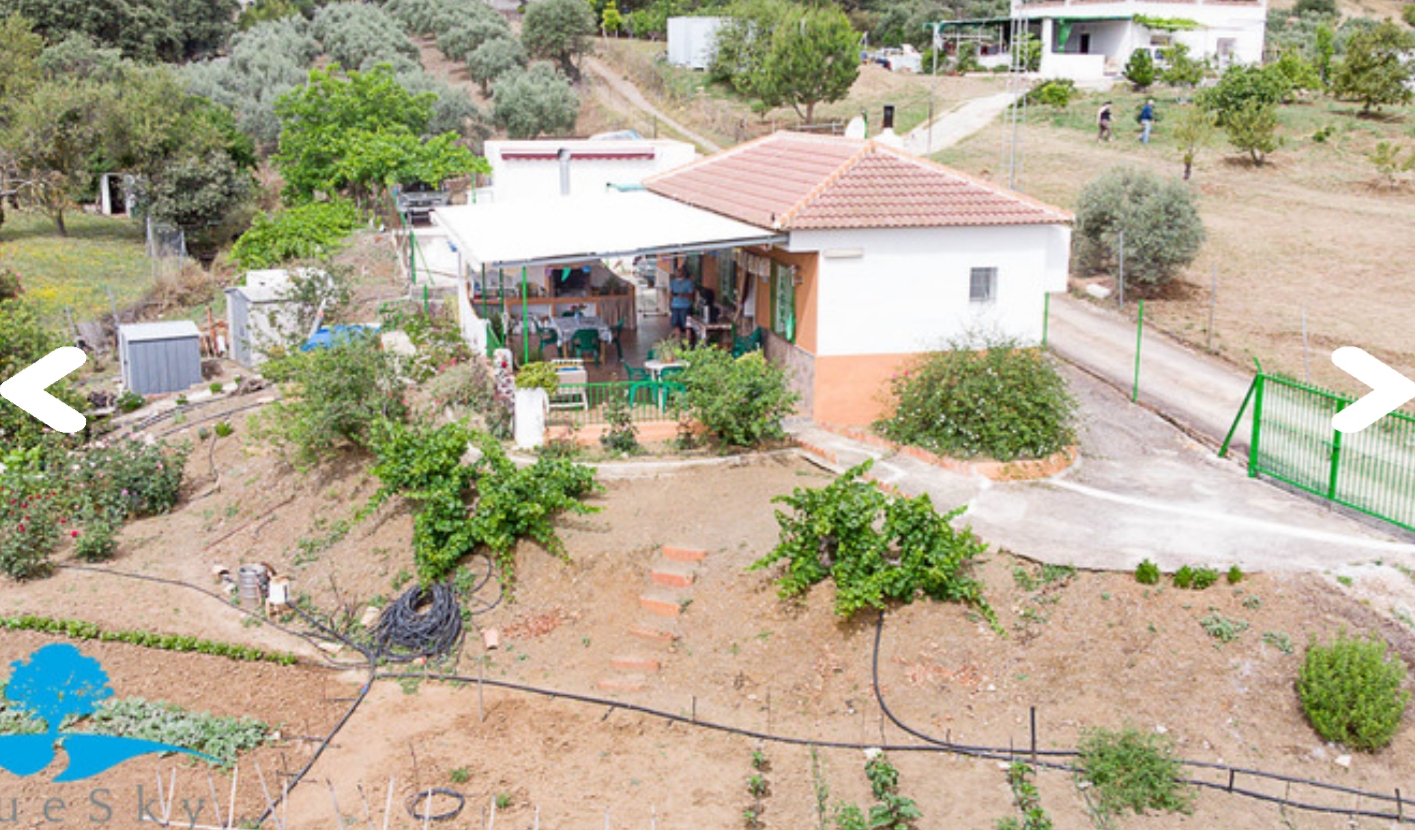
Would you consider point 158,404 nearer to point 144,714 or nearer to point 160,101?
point 144,714

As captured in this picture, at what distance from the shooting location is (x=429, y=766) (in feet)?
38.1

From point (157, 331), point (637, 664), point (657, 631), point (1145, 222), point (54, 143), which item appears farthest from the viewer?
point (54, 143)

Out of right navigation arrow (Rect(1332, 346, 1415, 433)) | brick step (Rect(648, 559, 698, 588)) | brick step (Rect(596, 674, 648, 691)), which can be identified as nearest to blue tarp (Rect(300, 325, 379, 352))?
brick step (Rect(648, 559, 698, 588))

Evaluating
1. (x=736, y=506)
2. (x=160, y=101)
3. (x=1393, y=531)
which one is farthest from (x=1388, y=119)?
(x=160, y=101)

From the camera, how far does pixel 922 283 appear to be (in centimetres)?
1814

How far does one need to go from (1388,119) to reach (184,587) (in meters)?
42.1

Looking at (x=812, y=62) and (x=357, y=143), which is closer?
(x=357, y=143)

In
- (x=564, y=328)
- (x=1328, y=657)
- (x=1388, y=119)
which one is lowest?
(x=1328, y=657)

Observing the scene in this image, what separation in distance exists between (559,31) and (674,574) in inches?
2316

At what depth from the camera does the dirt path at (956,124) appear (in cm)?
4275

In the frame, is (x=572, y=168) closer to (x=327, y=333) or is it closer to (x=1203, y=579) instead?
(x=327, y=333)

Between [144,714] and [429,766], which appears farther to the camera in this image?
[144,714]

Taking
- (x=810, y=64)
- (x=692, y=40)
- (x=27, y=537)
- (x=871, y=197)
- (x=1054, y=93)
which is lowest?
(x=27, y=537)

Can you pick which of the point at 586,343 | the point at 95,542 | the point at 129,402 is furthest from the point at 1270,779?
the point at 129,402
